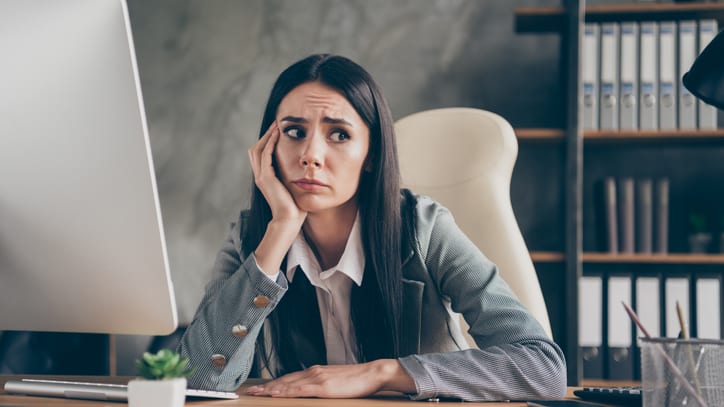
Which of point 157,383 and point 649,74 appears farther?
point 649,74

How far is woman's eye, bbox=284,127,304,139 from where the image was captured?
1420mm

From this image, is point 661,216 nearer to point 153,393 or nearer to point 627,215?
point 627,215

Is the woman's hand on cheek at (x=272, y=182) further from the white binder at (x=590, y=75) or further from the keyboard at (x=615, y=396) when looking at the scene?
the white binder at (x=590, y=75)

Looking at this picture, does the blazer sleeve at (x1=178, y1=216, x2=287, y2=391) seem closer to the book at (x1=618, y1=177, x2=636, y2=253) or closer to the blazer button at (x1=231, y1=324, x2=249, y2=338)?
the blazer button at (x1=231, y1=324, x2=249, y2=338)

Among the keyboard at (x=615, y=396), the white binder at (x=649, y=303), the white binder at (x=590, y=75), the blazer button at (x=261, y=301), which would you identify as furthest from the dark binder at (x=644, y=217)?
the blazer button at (x=261, y=301)

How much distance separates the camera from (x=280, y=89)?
4.86ft

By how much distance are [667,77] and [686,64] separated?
2.7 inches

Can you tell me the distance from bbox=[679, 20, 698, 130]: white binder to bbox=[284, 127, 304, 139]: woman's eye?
159 centimetres

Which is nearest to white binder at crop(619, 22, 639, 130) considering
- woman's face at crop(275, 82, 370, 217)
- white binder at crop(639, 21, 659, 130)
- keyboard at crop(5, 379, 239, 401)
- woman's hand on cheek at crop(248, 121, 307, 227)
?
white binder at crop(639, 21, 659, 130)

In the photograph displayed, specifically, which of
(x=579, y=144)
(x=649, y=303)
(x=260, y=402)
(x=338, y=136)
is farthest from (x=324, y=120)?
(x=649, y=303)

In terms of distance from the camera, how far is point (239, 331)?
1.15 meters

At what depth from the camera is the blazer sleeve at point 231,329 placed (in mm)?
1134

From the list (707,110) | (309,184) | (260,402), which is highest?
(707,110)

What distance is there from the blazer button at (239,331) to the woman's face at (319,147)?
0.28m
